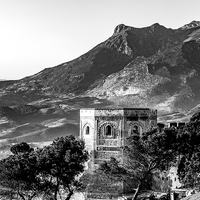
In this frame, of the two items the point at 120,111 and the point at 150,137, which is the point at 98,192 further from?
the point at 150,137

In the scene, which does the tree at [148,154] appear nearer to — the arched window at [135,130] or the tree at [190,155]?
the tree at [190,155]

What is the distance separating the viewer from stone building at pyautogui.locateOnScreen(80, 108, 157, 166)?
43.4 m

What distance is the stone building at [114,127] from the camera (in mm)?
43375

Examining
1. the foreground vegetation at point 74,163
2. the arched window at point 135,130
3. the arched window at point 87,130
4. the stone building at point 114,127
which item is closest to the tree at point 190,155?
the foreground vegetation at point 74,163

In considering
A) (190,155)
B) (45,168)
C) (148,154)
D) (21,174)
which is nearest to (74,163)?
(45,168)

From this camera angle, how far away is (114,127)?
143 feet

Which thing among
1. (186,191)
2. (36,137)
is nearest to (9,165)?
(186,191)

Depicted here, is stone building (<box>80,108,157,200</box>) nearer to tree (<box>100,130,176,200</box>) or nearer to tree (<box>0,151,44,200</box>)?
tree (<box>100,130,176,200</box>)

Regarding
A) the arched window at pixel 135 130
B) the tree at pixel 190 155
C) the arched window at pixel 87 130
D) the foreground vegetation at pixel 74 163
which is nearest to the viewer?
the foreground vegetation at pixel 74 163

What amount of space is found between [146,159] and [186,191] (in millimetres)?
3825

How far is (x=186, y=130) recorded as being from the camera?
3481 cm

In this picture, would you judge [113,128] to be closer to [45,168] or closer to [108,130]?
[108,130]

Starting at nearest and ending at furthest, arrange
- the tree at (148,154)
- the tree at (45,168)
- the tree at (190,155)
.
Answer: the tree at (45,168)
the tree at (190,155)
the tree at (148,154)

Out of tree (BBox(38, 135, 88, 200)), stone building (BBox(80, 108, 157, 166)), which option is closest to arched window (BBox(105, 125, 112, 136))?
stone building (BBox(80, 108, 157, 166))
